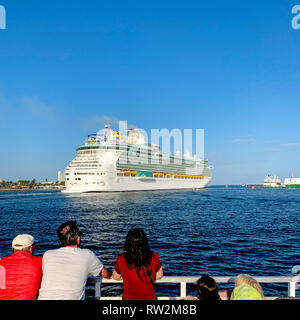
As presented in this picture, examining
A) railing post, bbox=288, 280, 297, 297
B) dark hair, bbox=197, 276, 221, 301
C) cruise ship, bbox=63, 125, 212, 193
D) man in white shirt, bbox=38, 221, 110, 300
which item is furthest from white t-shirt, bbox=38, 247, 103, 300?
cruise ship, bbox=63, 125, 212, 193

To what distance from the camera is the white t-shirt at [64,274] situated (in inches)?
119

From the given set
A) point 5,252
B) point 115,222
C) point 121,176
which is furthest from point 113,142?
point 5,252

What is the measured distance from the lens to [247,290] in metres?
2.73

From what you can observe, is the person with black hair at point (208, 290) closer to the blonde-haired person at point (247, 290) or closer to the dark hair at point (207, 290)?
the dark hair at point (207, 290)

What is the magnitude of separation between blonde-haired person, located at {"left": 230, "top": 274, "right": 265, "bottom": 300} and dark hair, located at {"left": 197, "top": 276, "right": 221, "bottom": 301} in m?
0.29

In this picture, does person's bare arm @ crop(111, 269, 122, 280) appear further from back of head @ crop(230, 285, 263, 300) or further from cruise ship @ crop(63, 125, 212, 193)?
cruise ship @ crop(63, 125, 212, 193)

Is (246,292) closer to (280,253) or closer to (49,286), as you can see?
(49,286)

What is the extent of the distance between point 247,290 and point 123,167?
6812cm

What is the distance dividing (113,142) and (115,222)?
51280 mm

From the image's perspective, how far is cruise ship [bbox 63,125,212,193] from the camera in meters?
63.4

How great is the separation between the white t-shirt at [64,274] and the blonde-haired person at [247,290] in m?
1.69

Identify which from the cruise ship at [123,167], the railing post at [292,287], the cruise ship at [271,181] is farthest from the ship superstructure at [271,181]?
the railing post at [292,287]

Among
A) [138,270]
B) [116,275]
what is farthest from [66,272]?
[138,270]

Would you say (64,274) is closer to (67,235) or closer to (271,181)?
(67,235)
